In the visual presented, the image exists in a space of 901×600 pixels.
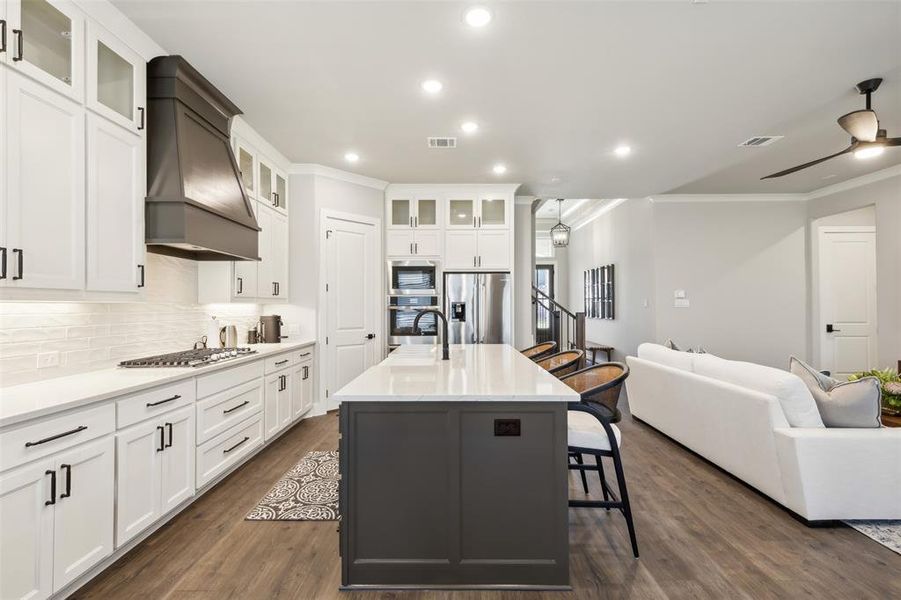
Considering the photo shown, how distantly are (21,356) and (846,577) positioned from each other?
13.3ft

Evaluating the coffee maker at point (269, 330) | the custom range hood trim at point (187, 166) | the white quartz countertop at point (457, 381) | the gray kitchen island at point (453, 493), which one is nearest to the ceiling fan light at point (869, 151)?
the white quartz countertop at point (457, 381)

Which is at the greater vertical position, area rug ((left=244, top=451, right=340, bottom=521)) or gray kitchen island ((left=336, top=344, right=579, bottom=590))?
gray kitchen island ((left=336, top=344, right=579, bottom=590))

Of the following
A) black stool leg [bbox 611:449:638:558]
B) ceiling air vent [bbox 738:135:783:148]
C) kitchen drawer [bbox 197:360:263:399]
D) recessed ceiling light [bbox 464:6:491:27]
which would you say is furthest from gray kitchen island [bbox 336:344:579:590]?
ceiling air vent [bbox 738:135:783:148]

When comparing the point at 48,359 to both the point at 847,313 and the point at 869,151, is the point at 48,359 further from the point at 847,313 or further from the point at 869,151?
the point at 847,313

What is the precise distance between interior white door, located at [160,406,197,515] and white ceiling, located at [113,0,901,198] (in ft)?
7.35

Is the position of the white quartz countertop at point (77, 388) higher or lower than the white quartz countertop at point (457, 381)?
lower

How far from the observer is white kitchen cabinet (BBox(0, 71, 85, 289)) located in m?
1.74

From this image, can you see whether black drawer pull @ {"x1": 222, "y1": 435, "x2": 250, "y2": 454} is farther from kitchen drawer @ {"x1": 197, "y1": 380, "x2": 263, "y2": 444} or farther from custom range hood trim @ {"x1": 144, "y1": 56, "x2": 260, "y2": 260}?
custom range hood trim @ {"x1": 144, "y1": 56, "x2": 260, "y2": 260}

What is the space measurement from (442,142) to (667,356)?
9.47ft

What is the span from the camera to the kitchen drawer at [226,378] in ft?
8.61

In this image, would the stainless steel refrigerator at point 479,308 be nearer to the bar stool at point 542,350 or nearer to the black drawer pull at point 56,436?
the bar stool at point 542,350

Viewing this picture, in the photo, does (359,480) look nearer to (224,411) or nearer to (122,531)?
(122,531)

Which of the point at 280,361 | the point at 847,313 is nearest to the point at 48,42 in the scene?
the point at 280,361

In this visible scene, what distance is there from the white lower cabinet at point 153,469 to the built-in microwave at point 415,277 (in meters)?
3.17
